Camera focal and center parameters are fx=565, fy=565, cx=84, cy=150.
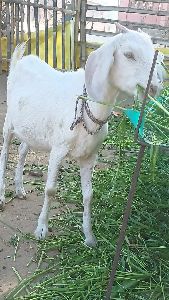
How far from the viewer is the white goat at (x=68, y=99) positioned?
12.2ft

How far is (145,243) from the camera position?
4.11 meters

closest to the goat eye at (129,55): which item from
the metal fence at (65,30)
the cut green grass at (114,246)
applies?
the cut green grass at (114,246)

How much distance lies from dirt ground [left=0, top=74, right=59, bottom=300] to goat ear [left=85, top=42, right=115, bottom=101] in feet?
4.48

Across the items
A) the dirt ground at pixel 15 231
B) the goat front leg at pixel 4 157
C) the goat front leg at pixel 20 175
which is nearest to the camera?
the dirt ground at pixel 15 231

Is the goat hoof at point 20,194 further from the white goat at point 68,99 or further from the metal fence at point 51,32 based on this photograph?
the metal fence at point 51,32

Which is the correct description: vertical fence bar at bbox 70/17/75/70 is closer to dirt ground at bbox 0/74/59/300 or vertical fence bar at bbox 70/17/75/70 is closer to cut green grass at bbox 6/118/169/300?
dirt ground at bbox 0/74/59/300

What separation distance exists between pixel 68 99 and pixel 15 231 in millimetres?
1239

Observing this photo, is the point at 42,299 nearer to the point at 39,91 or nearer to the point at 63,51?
the point at 39,91

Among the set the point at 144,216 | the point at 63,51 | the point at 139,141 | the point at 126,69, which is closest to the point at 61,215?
the point at 144,216

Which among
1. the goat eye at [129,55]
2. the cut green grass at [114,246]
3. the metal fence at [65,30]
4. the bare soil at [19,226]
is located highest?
the goat eye at [129,55]

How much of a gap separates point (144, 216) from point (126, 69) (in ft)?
4.02

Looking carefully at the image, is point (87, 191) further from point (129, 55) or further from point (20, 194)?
point (129, 55)

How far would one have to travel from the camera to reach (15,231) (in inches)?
187

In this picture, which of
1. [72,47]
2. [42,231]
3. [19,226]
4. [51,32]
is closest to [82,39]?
[72,47]
